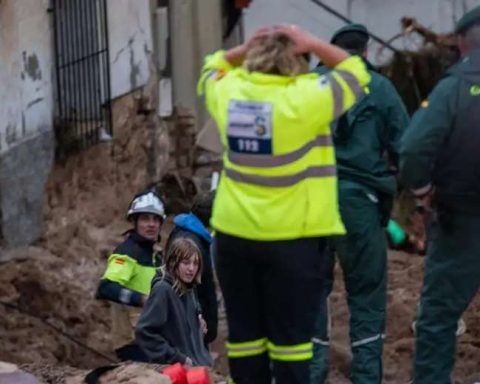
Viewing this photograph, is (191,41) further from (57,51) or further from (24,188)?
(24,188)

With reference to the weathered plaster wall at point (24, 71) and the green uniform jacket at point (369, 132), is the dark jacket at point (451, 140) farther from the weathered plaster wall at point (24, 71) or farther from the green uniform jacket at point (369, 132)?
the weathered plaster wall at point (24, 71)

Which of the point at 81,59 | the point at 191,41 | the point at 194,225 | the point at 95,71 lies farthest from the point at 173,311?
the point at 191,41

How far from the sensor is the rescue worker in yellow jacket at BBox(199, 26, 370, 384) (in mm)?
6426

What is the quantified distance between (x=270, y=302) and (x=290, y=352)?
230mm

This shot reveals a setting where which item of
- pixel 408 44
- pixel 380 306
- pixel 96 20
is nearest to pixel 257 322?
pixel 380 306

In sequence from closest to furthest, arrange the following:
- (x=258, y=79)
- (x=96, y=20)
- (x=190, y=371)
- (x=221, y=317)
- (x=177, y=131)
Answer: (x=258, y=79) < (x=190, y=371) < (x=221, y=317) < (x=96, y=20) < (x=177, y=131)

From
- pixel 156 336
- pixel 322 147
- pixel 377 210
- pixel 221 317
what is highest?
pixel 322 147

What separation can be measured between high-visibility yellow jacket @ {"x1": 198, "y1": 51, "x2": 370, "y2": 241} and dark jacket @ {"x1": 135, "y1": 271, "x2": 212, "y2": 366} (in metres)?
1.50

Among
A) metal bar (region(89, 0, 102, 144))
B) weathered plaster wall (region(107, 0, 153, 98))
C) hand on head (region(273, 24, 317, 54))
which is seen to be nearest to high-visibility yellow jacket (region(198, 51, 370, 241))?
hand on head (region(273, 24, 317, 54))

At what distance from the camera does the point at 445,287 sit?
23.9 feet

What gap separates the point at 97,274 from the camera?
40.8 feet

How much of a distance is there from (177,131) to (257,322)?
8099 millimetres

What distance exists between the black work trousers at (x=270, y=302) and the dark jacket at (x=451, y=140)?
646 millimetres

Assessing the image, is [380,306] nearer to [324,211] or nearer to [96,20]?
[324,211]
